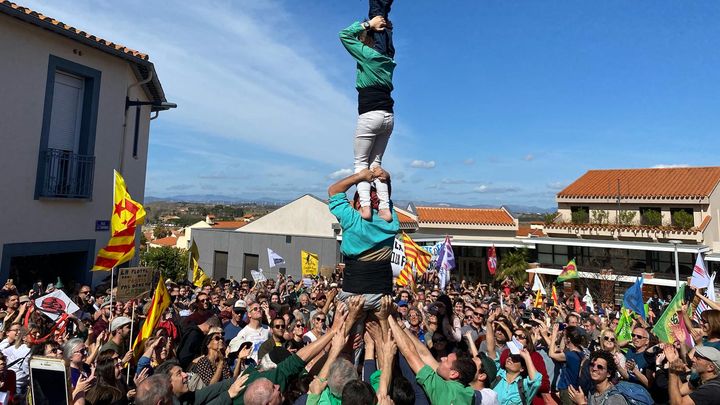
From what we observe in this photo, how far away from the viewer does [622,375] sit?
5.69 m

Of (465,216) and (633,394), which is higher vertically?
(465,216)

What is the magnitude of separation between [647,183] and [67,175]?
4014 centimetres

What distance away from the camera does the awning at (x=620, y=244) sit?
27.2 m

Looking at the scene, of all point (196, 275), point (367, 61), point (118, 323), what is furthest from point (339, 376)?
point (196, 275)

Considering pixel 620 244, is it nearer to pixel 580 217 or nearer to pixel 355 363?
pixel 580 217

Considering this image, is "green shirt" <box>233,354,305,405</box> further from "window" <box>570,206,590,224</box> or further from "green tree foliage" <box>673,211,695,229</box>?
"window" <box>570,206,590,224</box>

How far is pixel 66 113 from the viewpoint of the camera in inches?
461

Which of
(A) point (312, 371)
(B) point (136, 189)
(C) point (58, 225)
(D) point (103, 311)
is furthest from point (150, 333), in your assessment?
(B) point (136, 189)

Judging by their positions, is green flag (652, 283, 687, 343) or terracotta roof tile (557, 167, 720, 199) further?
terracotta roof tile (557, 167, 720, 199)

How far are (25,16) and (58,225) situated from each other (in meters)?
4.93

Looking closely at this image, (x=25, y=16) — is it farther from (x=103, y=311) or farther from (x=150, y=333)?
(x=150, y=333)

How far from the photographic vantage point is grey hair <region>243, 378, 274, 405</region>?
3.22 meters

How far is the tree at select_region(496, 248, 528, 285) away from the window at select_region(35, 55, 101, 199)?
89.9 feet

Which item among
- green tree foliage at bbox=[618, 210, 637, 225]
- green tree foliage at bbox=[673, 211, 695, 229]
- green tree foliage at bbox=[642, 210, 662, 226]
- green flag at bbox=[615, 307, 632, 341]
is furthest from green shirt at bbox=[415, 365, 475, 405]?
green tree foliage at bbox=[618, 210, 637, 225]
